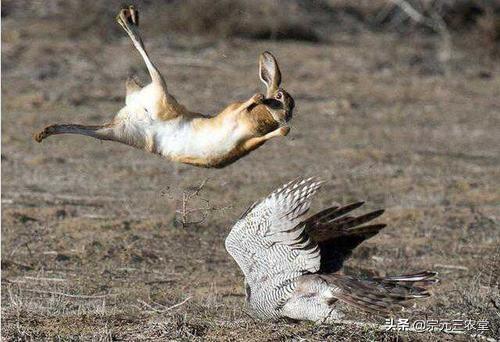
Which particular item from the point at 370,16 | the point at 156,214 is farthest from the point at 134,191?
the point at 370,16

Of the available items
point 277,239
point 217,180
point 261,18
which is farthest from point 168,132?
point 261,18

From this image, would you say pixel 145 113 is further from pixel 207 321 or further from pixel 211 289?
pixel 211 289

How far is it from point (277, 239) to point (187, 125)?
1.10 metres

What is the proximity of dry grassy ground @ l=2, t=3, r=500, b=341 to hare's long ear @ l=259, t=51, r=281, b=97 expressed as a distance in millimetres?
627

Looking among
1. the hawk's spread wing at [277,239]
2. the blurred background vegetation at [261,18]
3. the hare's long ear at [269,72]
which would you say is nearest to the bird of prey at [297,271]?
the hawk's spread wing at [277,239]

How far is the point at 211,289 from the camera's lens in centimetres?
908

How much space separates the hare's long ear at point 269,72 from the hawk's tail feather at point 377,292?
1478 mm

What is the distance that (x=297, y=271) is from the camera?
7203mm

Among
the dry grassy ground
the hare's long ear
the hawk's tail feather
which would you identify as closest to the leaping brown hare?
the hare's long ear

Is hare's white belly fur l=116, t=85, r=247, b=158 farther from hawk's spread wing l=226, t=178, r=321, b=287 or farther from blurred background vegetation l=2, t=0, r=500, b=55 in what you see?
blurred background vegetation l=2, t=0, r=500, b=55

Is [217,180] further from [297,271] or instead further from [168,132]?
[168,132]

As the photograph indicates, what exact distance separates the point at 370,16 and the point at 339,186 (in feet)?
36.7

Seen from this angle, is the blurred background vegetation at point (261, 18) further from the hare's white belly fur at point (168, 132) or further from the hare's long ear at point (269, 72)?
the hare's long ear at point (269, 72)

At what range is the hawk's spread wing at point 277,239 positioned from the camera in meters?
6.89
